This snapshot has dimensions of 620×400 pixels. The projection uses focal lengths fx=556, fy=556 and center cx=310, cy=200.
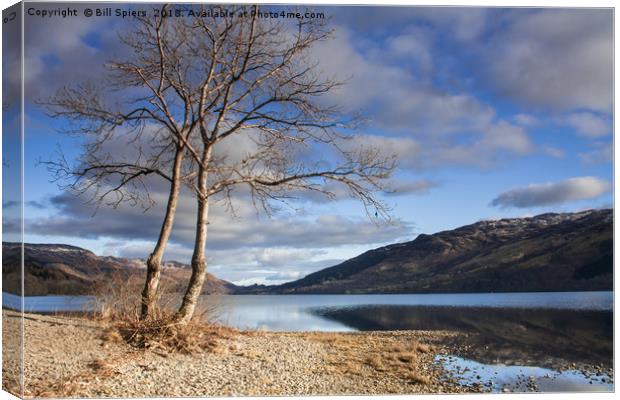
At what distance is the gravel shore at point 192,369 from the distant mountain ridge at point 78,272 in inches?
24.8

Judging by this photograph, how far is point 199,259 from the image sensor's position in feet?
33.8

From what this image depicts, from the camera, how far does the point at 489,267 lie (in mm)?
79500

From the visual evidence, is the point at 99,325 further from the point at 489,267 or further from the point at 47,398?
the point at 489,267

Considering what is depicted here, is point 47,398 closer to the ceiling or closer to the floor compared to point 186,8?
closer to the floor

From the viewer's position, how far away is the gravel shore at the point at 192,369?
746 cm

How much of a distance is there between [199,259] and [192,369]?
2.37 meters

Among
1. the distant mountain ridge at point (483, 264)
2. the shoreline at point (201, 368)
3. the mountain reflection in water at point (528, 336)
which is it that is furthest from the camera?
the distant mountain ridge at point (483, 264)

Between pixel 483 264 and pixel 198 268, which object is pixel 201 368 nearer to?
pixel 198 268

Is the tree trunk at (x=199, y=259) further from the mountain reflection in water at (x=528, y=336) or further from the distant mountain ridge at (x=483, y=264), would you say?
the distant mountain ridge at (x=483, y=264)

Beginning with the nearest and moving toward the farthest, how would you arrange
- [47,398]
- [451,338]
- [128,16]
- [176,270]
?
1. [47,398]
2. [128,16]
3. [176,270]
4. [451,338]

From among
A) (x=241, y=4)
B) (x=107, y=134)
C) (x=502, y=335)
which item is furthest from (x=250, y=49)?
(x=502, y=335)

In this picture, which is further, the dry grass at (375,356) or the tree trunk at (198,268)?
the tree trunk at (198,268)

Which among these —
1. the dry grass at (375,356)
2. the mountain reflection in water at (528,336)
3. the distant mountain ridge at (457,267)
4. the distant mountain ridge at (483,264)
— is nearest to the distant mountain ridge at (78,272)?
the dry grass at (375,356)

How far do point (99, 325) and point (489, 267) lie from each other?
75.9 meters
